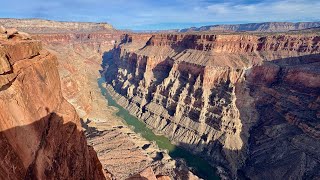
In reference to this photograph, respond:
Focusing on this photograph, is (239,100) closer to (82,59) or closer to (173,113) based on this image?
(173,113)

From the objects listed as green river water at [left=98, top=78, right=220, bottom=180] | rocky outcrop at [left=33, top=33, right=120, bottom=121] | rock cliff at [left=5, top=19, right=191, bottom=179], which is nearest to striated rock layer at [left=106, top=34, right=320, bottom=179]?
green river water at [left=98, top=78, right=220, bottom=180]

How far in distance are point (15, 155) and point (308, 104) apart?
68.5m

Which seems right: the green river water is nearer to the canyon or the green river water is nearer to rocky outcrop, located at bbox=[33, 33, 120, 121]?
the canyon

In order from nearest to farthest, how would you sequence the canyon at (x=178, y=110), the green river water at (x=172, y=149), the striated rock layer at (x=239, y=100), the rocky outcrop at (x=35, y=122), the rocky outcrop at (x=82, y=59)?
the rocky outcrop at (x=35, y=122)
the canyon at (x=178, y=110)
the striated rock layer at (x=239, y=100)
the green river water at (x=172, y=149)
the rocky outcrop at (x=82, y=59)

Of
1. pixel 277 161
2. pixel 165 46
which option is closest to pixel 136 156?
pixel 277 161

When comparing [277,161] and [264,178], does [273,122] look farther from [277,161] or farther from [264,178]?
[264,178]

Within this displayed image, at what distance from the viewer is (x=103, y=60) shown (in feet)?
564

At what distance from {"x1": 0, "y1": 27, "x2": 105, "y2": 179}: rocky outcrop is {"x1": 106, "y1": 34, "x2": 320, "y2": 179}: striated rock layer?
49.3 metres

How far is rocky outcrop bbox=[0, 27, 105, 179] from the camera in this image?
11.9 m

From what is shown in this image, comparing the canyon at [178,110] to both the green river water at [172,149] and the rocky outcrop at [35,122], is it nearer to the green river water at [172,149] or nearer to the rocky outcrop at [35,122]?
the rocky outcrop at [35,122]

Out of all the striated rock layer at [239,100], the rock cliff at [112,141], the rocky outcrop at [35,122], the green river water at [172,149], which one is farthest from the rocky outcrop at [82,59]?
the rocky outcrop at [35,122]

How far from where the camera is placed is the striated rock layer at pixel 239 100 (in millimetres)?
60750

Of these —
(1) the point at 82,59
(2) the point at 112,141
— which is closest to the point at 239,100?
(2) the point at 112,141

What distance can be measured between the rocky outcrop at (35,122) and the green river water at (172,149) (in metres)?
45.6
